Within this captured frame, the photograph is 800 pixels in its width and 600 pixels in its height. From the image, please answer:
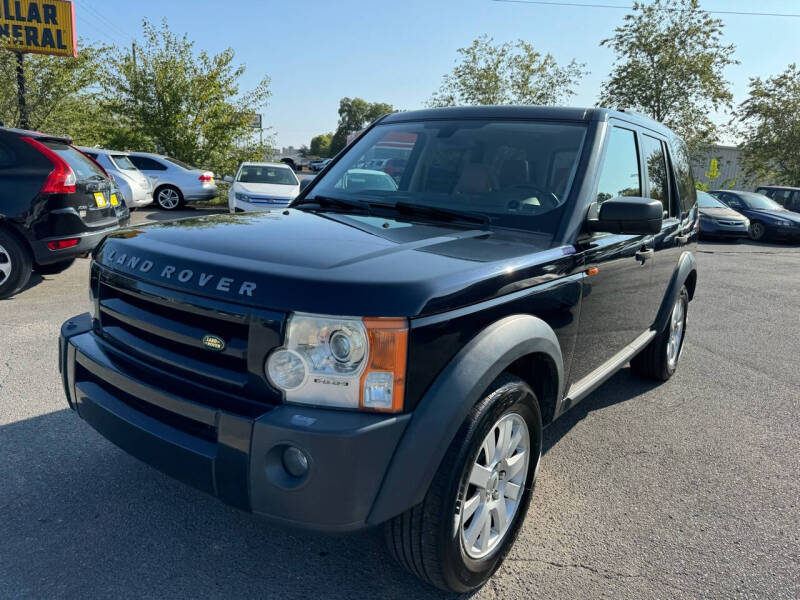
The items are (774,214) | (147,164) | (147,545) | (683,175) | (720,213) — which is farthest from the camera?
(774,214)

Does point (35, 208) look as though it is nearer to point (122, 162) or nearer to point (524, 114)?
point (524, 114)

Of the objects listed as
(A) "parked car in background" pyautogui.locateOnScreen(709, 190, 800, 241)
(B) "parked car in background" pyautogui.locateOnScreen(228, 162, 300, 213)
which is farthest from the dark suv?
(A) "parked car in background" pyautogui.locateOnScreen(709, 190, 800, 241)

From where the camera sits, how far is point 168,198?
16141 millimetres

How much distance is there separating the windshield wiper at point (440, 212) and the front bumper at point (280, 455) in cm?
128

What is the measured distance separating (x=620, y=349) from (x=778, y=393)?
2.05 m

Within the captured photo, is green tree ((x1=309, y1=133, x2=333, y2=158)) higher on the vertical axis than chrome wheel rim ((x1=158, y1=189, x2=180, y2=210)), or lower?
higher

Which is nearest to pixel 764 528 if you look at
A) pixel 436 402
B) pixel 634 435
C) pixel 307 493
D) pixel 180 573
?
pixel 634 435

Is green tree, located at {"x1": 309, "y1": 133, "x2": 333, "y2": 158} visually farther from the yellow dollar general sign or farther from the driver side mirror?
the driver side mirror

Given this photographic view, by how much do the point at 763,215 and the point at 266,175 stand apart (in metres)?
13.8

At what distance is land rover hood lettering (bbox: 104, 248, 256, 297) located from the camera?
1.84 metres

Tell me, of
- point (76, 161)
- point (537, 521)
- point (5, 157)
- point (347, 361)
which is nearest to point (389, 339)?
point (347, 361)

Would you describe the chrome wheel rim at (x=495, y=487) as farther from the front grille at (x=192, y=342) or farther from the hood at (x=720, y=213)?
the hood at (x=720, y=213)

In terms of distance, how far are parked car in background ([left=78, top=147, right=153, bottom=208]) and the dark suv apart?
7368 mm

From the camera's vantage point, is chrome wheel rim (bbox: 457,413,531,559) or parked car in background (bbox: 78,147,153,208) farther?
parked car in background (bbox: 78,147,153,208)
